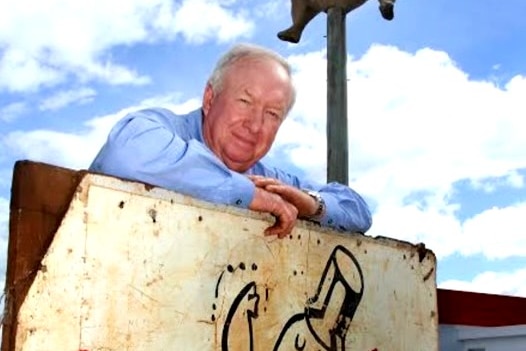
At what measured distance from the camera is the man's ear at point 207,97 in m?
1.96

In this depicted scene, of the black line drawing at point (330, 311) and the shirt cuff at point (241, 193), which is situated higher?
the shirt cuff at point (241, 193)

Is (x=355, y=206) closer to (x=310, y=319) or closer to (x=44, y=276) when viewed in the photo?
(x=310, y=319)

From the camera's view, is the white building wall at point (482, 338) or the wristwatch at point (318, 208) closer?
the wristwatch at point (318, 208)

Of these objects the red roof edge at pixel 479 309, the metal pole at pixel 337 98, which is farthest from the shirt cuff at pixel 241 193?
the metal pole at pixel 337 98

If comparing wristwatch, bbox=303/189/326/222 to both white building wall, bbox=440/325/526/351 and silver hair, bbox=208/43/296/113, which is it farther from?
white building wall, bbox=440/325/526/351

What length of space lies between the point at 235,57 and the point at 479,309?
8.87ft

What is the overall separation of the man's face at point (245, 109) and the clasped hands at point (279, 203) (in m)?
0.16

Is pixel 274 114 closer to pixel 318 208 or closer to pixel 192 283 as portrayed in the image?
pixel 318 208

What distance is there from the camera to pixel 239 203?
5.53ft

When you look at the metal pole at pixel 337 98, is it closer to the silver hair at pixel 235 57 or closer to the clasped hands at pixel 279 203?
the silver hair at pixel 235 57

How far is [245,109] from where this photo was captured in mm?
1905

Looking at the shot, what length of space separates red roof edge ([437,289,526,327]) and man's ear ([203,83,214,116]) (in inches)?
87.8

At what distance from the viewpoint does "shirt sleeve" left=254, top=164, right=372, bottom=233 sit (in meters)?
1.98

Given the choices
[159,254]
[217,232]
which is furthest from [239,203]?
[159,254]
